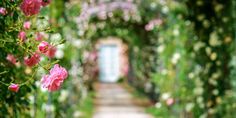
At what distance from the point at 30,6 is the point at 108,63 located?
2713 cm

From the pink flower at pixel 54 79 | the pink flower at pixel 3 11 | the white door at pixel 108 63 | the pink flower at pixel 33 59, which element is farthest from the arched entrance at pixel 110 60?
the pink flower at pixel 54 79

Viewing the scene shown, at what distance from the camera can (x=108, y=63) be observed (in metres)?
29.9

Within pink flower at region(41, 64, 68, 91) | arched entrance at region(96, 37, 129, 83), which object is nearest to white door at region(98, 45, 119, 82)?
arched entrance at region(96, 37, 129, 83)

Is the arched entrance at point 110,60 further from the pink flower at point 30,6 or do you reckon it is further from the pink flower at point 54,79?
the pink flower at point 54,79

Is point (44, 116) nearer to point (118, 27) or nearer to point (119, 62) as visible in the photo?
point (118, 27)

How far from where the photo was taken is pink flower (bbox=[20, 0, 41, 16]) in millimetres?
2727

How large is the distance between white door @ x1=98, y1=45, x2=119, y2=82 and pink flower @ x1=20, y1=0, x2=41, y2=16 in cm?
2688

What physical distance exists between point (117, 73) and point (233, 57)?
23.6 meters

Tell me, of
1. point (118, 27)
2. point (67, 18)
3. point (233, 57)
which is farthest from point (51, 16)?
point (118, 27)

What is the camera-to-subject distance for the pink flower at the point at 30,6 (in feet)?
8.95

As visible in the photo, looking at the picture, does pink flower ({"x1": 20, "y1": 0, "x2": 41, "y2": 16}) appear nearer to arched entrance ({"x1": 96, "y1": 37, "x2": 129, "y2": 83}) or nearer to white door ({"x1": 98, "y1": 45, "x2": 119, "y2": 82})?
arched entrance ({"x1": 96, "y1": 37, "x2": 129, "y2": 83})

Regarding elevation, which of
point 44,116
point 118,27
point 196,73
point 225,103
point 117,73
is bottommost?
point 44,116

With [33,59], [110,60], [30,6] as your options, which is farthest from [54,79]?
[110,60]

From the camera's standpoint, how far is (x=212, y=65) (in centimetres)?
729
